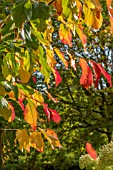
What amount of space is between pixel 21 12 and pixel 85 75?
56 centimetres

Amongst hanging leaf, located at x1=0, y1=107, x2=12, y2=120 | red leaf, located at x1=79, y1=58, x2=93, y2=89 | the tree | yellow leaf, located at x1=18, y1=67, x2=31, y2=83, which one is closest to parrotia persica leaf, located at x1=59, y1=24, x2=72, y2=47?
the tree

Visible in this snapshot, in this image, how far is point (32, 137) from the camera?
1.74 m

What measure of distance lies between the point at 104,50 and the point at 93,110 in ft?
5.11

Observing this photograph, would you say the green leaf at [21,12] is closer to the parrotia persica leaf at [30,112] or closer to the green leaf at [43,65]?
the green leaf at [43,65]

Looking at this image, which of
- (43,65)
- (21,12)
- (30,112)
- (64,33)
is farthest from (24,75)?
→ (21,12)

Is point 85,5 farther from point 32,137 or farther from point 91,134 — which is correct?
point 91,134

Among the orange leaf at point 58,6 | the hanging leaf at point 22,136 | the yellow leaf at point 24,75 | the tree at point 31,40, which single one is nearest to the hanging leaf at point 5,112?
the tree at point 31,40

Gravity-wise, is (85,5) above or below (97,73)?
above

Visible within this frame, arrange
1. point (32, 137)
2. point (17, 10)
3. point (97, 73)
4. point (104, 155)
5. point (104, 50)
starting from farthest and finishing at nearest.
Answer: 1. point (104, 50)
2. point (104, 155)
3. point (32, 137)
4. point (97, 73)
5. point (17, 10)

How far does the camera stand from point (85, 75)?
1.62 meters

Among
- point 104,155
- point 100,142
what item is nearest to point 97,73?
point 104,155

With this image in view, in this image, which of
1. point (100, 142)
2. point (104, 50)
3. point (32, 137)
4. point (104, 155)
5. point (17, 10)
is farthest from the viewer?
point (104, 50)

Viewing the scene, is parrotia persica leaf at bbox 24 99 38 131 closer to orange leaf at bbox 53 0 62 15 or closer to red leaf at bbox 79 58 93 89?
red leaf at bbox 79 58 93 89

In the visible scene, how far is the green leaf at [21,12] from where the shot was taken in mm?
1131
